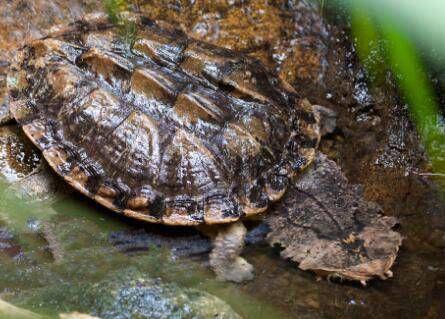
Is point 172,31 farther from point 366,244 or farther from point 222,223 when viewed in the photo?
point 366,244

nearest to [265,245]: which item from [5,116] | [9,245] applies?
[9,245]

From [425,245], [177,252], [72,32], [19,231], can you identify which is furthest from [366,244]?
[72,32]

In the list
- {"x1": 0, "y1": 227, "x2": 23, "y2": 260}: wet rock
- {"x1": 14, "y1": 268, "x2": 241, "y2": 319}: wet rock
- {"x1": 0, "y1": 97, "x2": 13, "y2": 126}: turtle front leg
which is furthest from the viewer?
{"x1": 0, "y1": 97, "x2": 13, "y2": 126}: turtle front leg

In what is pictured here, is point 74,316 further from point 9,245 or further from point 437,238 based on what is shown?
point 437,238

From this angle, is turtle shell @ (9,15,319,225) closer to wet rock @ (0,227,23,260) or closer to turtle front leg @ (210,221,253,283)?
turtle front leg @ (210,221,253,283)

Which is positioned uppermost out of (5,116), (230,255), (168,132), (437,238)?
(168,132)

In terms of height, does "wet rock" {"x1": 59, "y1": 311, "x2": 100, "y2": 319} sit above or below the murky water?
below

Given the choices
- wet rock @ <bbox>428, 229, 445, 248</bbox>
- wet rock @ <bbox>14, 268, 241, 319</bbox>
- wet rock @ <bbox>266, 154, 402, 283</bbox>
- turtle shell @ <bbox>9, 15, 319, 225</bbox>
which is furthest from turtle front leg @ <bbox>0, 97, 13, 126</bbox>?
wet rock @ <bbox>428, 229, 445, 248</bbox>

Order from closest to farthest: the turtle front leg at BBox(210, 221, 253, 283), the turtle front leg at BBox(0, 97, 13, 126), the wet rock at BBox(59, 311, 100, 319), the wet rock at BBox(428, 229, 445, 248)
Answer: the wet rock at BBox(59, 311, 100, 319)
the turtle front leg at BBox(210, 221, 253, 283)
the wet rock at BBox(428, 229, 445, 248)
the turtle front leg at BBox(0, 97, 13, 126)
